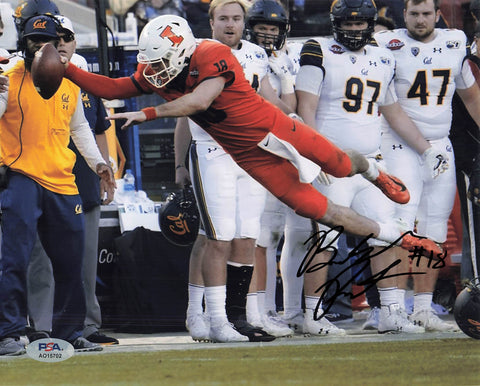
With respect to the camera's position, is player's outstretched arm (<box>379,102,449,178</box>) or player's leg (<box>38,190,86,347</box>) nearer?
player's leg (<box>38,190,86,347</box>)

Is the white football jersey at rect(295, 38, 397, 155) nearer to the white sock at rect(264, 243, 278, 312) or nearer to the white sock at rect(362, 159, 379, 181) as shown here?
the white sock at rect(362, 159, 379, 181)

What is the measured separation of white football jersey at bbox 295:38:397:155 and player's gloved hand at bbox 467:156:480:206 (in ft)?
1.44

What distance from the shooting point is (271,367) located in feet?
10.6

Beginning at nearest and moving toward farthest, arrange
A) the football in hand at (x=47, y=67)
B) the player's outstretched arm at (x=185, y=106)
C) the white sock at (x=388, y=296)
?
the player's outstretched arm at (x=185, y=106) → the football in hand at (x=47, y=67) → the white sock at (x=388, y=296)

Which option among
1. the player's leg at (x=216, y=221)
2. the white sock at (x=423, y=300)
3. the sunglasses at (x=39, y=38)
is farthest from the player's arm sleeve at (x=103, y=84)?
the white sock at (x=423, y=300)

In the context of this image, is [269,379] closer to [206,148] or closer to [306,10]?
[206,148]

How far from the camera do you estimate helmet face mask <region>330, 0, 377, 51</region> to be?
12.5 feet

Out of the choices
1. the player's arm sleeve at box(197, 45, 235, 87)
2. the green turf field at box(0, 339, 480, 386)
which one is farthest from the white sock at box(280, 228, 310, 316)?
the player's arm sleeve at box(197, 45, 235, 87)

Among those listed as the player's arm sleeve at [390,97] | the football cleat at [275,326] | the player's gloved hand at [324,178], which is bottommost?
the football cleat at [275,326]

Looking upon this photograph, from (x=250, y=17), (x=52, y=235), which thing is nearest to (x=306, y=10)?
(x=250, y=17)

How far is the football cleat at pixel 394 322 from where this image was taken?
3971mm

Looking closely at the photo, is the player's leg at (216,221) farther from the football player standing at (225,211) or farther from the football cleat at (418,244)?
the football cleat at (418,244)

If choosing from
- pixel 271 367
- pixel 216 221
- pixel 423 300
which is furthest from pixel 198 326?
pixel 423 300

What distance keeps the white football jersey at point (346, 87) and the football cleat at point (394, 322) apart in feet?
2.00
